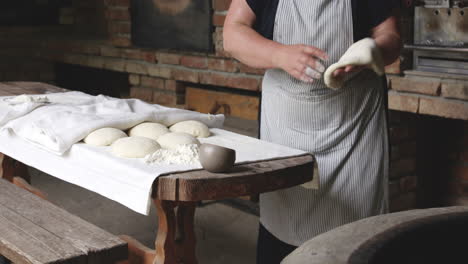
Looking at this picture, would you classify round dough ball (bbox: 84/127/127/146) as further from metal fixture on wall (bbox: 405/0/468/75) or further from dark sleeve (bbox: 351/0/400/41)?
metal fixture on wall (bbox: 405/0/468/75)

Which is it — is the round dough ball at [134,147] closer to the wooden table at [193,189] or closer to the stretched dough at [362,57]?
the wooden table at [193,189]

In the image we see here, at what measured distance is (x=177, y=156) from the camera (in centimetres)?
169

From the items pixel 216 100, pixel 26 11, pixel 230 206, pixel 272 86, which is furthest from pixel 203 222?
pixel 26 11

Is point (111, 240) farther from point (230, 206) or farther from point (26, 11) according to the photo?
point (26, 11)

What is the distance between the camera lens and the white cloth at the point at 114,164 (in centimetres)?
158

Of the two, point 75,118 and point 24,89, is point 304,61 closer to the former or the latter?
point 75,118

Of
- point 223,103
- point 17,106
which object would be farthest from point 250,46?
point 223,103

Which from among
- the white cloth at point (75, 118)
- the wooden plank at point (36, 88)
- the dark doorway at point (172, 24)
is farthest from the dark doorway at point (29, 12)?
the white cloth at point (75, 118)

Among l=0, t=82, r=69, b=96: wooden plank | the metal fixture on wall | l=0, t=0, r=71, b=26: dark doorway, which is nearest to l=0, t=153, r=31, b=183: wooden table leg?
l=0, t=82, r=69, b=96: wooden plank

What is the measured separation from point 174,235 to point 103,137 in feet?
1.31

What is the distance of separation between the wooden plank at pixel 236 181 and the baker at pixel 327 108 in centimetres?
19

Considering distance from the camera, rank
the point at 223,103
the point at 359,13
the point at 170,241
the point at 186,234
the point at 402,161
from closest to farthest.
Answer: the point at 359,13 → the point at 170,241 → the point at 186,234 → the point at 402,161 → the point at 223,103

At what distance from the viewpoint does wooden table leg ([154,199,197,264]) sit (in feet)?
6.31

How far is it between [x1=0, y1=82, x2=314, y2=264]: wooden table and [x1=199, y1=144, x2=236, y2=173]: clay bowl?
0.7 inches
